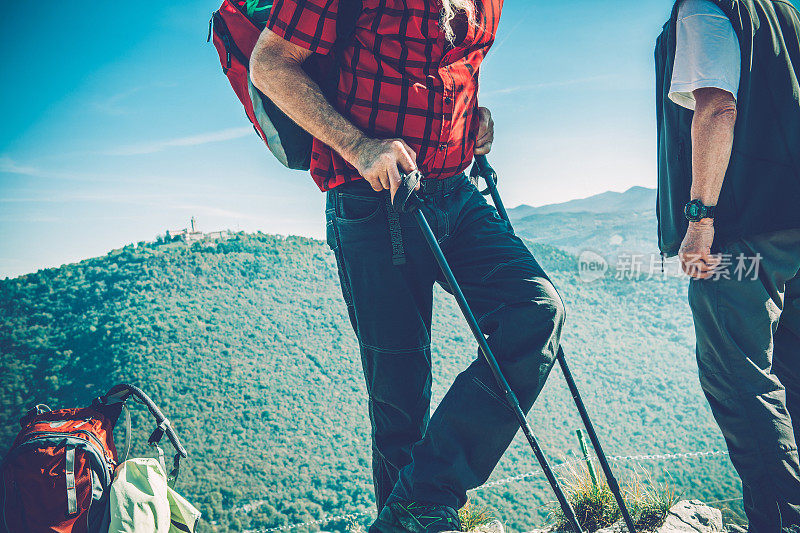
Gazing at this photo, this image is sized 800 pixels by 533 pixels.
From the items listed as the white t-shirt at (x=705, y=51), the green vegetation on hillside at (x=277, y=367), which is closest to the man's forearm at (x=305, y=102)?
the white t-shirt at (x=705, y=51)

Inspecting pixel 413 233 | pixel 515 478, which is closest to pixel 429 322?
pixel 413 233

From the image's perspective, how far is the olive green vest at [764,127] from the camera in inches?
A: 68.1

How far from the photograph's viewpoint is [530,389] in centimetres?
129

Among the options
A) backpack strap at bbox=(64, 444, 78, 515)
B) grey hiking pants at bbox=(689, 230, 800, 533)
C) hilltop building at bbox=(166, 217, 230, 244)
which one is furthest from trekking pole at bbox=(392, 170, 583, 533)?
hilltop building at bbox=(166, 217, 230, 244)

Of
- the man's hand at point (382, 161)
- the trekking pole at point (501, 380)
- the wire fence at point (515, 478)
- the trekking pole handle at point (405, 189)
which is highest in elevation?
the man's hand at point (382, 161)

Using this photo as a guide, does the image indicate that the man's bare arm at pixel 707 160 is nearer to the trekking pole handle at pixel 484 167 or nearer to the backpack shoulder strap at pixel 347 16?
the trekking pole handle at pixel 484 167

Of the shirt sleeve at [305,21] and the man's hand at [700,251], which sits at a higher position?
the shirt sleeve at [305,21]

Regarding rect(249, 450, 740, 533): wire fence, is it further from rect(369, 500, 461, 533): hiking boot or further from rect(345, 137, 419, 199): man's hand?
rect(345, 137, 419, 199): man's hand

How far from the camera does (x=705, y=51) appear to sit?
1711 mm

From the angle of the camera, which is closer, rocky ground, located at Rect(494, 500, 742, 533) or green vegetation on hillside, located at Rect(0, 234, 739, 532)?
rocky ground, located at Rect(494, 500, 742, 533)

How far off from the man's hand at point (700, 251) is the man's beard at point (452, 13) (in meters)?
1.22

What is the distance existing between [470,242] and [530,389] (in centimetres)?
53

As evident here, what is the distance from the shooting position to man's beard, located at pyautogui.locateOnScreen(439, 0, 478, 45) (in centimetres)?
138

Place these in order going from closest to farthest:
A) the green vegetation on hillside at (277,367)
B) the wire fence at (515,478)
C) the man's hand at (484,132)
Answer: the man's hand at (484,132) < the wire fence at (515,478) < the green vegetation on hillside at (277,367)
